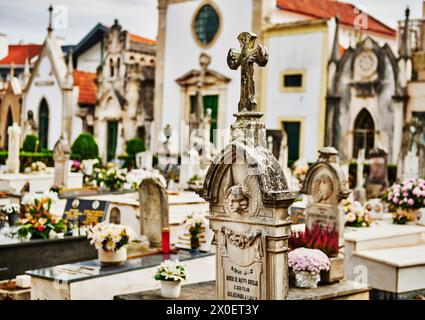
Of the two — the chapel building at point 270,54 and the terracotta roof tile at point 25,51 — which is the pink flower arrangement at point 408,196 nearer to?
the chapel building at point 270,54

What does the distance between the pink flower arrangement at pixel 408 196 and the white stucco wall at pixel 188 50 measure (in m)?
14.7

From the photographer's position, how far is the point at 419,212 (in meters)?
14.6

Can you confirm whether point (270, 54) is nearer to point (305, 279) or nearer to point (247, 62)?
point (305, 279)

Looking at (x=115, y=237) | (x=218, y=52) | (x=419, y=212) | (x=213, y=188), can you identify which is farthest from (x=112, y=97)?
(x=213, y=188)

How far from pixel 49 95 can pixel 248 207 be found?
26.5 metres

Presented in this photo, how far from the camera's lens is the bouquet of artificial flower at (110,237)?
391 inches

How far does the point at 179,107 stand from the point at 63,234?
2040 centimetres

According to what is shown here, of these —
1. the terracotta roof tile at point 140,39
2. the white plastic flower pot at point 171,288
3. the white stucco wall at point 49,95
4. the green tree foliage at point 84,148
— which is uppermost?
the terracotta roof tile at point 140,39

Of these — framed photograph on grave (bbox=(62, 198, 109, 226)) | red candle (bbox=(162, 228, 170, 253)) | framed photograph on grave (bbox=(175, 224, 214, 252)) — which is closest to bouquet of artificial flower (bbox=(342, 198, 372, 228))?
framed photograph on grave (bbox=(175, 224, 214, 252))

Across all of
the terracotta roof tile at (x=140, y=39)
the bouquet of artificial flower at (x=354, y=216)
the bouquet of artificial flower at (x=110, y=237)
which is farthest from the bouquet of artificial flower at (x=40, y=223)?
the terracotta roof tile at (x=140, y=39)

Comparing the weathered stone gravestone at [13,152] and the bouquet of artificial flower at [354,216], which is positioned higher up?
the weathered stone gravestone at [13,152]
